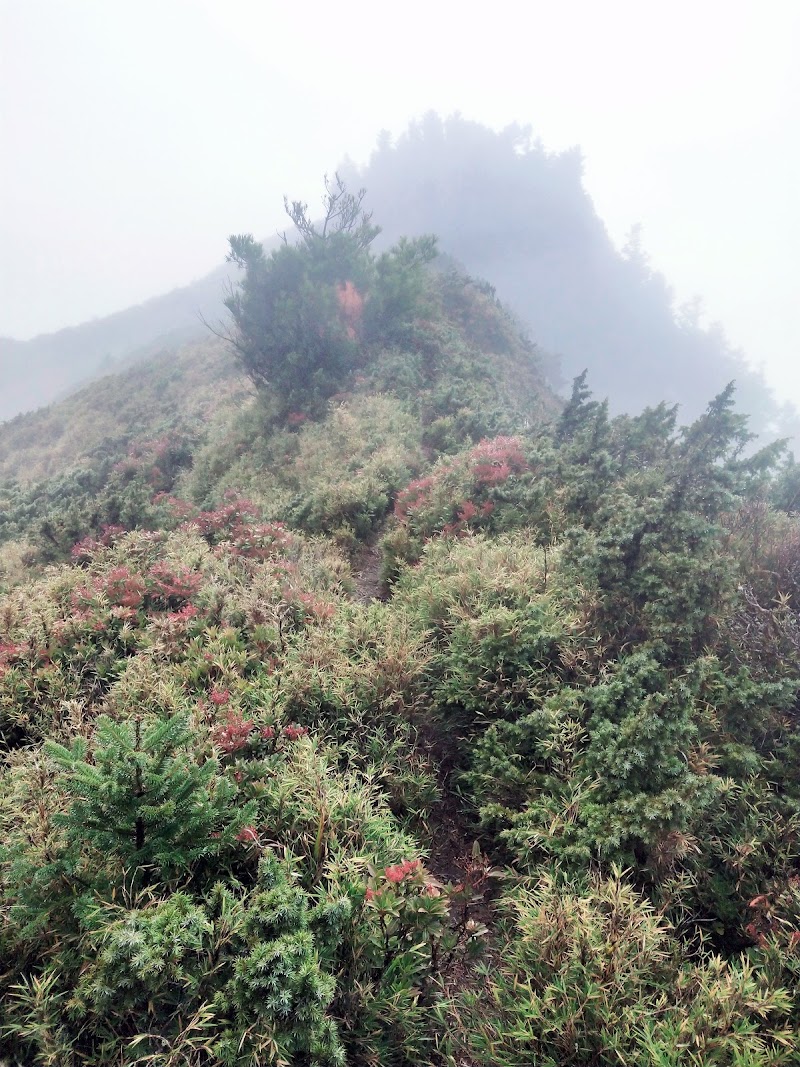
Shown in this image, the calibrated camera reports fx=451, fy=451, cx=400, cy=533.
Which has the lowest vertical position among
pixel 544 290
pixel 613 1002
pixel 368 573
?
pixel 368 573

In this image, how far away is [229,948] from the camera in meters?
2.70

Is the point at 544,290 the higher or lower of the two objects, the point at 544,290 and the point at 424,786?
the higher

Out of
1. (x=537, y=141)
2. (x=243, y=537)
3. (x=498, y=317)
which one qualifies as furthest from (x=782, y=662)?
(x=537, y=141)

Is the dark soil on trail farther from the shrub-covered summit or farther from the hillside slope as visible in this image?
the hillside slope

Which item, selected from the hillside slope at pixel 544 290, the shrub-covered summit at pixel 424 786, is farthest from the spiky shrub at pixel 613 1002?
the hillside slope at pixel 544 290

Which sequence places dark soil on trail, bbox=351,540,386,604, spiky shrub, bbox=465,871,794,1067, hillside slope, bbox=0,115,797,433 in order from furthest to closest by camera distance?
hillside slope, bbox=0,115,797,433
dark soil on trail, bbox=351,540,386,604
spiky shrub, bbox=465,871,794,1067

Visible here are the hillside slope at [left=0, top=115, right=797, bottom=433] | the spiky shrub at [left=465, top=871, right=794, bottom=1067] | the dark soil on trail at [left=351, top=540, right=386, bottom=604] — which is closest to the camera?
the spiky shrub at [left=465, top=871, right=794, bottom=1067]

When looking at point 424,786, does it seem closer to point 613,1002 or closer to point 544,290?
point 613,1002

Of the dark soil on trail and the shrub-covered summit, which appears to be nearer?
the shrub-covered summit

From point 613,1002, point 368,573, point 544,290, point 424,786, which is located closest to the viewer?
point 613,1002

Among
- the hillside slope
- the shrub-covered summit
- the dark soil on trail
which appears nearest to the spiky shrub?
the shrub-covered summit

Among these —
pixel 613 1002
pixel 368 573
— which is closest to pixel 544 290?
pixel 368 573

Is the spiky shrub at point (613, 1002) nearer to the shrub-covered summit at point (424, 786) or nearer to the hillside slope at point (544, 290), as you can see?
the shrub-covered summit at point (424, 786)

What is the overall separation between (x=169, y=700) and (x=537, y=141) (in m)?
79.8
